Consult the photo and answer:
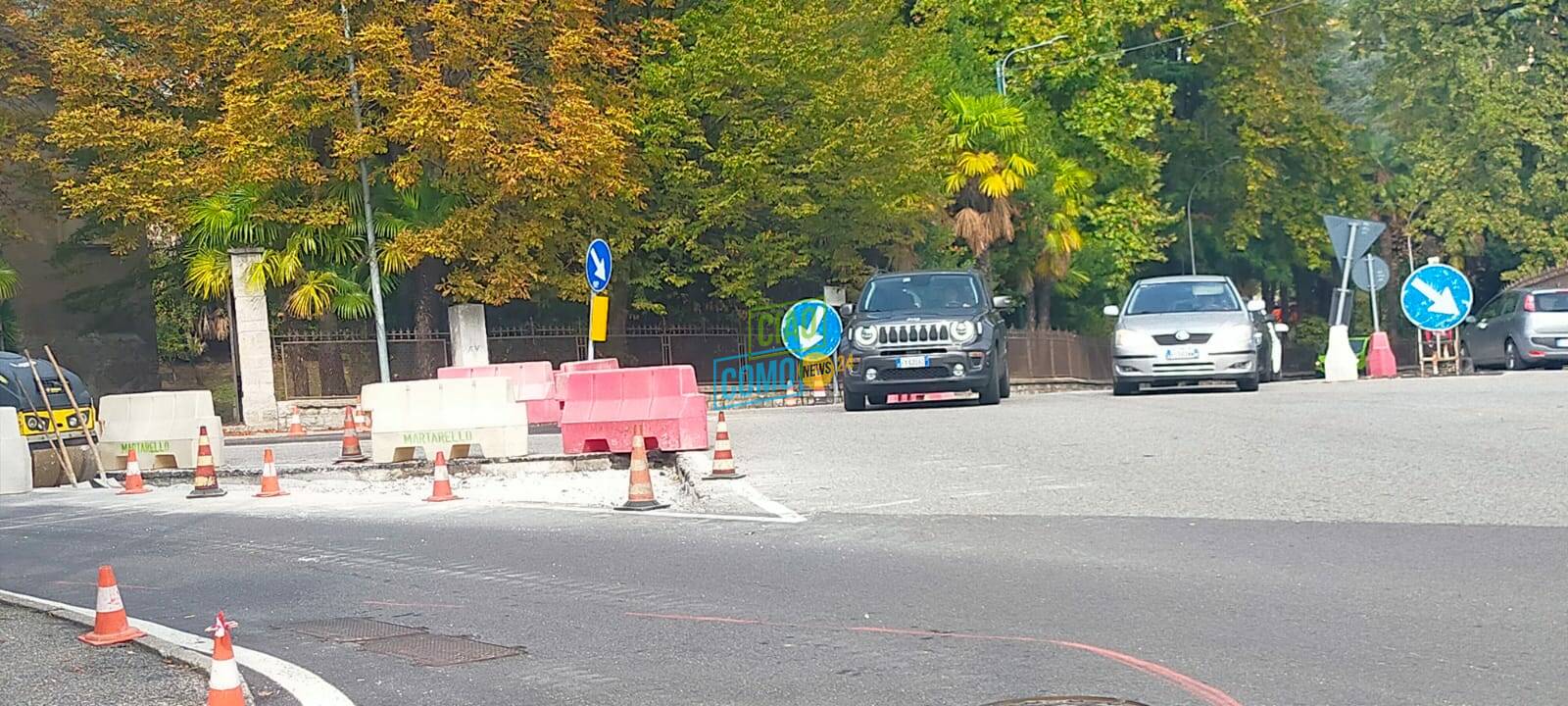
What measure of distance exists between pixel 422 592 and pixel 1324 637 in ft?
15.9

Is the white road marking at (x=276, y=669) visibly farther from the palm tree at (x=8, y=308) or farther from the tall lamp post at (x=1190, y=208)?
the tall lamp post at (x=1190, y=208)

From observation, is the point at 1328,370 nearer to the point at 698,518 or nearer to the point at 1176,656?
the point at 698,518

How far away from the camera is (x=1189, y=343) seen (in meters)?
23.3

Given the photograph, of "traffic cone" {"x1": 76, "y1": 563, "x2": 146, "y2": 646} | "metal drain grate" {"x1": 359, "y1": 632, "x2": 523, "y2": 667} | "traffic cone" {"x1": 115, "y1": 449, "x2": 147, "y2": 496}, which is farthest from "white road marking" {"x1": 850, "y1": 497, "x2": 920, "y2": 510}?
"traffic cone" {"x1": 115, "y1": 449, "x2": 147, "y2": 496}

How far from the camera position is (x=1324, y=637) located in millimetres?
7305

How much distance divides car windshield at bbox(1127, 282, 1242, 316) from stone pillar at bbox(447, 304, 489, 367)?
13.1 metres

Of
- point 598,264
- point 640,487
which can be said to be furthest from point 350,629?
point 598,264

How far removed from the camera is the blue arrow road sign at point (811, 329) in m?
30.1

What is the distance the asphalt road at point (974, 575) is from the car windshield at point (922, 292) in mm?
6239

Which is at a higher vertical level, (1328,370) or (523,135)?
(523,135)

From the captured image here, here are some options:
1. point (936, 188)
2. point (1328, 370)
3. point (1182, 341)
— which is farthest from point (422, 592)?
point (936, 188)

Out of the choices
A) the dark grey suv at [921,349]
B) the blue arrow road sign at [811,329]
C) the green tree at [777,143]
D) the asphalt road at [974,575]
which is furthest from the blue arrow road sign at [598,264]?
the asphalt road at [974,575]

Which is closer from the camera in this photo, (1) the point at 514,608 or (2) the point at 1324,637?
(2) the point at 1324,637

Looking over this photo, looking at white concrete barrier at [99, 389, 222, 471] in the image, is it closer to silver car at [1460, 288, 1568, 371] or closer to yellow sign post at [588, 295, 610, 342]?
yellow sign post at [588, 295, 610, 342]
